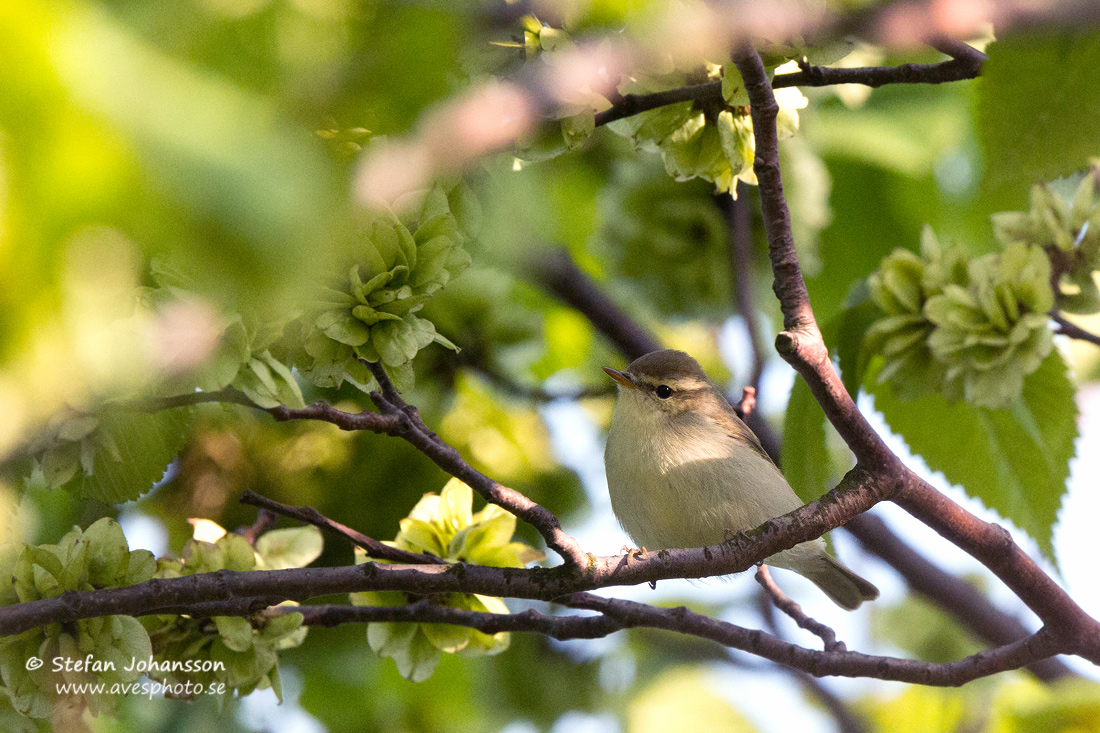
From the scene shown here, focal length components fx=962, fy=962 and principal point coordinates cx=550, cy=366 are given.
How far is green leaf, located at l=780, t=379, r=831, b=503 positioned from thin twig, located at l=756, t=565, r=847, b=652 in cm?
27

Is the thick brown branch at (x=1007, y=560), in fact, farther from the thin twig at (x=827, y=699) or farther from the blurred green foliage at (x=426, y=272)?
the thin twig at (x=827, y=699)

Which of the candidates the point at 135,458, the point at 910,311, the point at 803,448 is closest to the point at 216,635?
the point at 135,458

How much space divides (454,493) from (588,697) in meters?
2.43

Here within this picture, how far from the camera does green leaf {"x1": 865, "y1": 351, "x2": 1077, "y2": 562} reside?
9.43 ft

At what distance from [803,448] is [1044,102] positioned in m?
1.08


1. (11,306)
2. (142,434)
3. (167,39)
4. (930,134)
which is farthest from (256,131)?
(930,134)

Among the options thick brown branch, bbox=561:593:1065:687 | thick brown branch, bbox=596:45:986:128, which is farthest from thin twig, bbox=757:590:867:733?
thick brown branch, bbox=596:45:986:128

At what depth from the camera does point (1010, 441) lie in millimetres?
3020

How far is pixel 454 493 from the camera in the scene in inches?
102

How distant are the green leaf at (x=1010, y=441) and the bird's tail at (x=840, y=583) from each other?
2.73ft

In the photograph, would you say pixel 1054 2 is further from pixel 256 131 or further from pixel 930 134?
pixel 930 134

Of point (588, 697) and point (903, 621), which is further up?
point (588, 697)

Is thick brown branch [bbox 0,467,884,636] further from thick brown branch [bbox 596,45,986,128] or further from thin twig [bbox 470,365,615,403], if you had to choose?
thin twig [bbox 470,365,615,403]

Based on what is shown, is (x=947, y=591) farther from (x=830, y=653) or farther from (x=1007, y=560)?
(x=1007, y=560)
